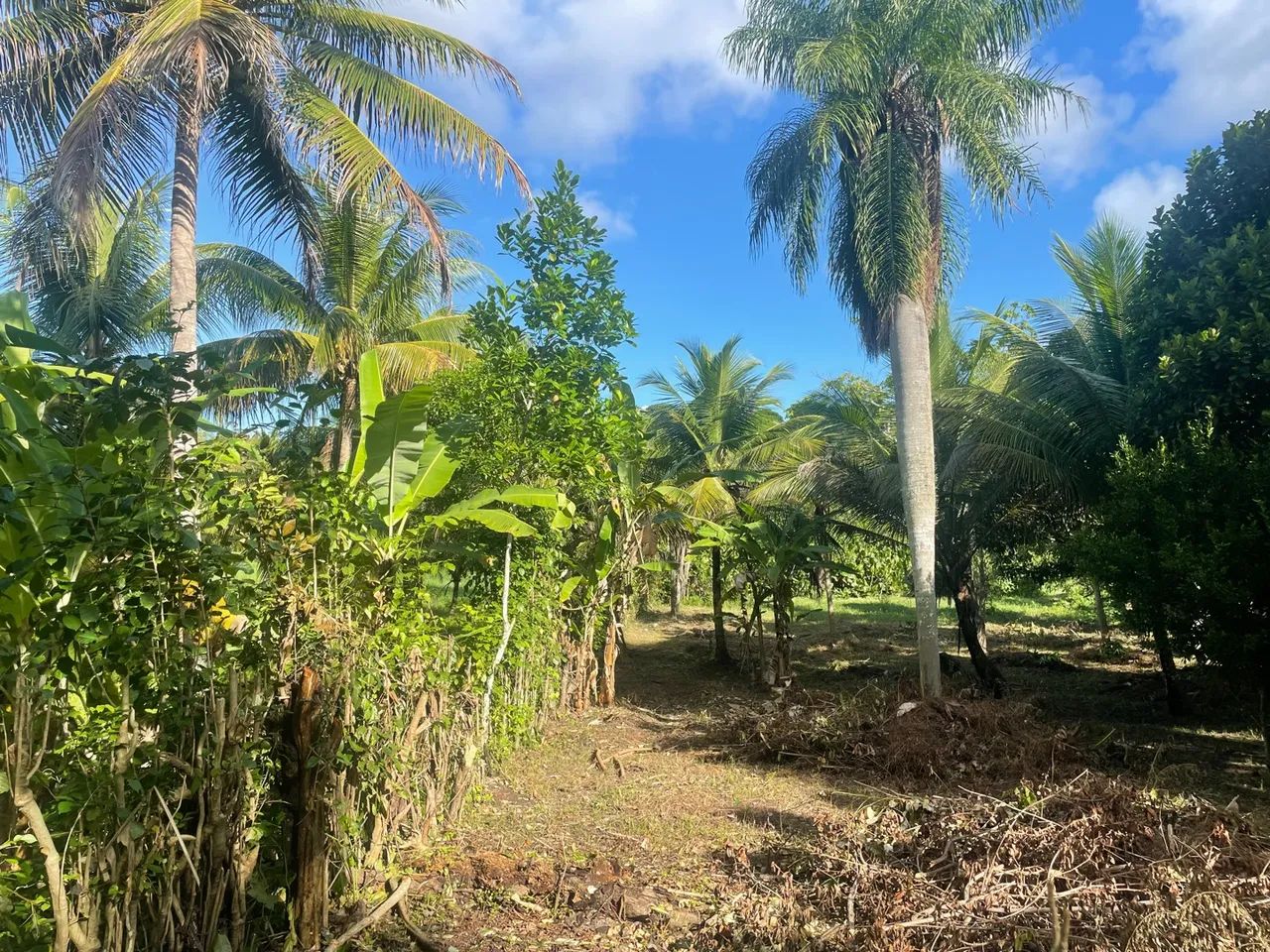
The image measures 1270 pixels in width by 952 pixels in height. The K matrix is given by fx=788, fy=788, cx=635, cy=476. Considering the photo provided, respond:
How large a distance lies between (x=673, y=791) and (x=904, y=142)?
805cm

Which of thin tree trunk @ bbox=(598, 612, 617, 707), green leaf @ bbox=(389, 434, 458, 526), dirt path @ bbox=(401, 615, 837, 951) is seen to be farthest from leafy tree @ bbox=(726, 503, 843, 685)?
green leaf @ bbox=(389, 434, 458, 526)

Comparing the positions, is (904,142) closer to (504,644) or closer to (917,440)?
(917,440)

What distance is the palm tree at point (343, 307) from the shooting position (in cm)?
1382

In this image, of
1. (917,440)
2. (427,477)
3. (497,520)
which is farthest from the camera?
(917,440)

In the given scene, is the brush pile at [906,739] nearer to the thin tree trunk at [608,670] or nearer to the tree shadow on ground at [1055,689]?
the tree shadow on ground at [1055,689]

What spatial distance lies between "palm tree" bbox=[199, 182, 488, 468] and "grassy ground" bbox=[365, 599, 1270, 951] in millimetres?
6683

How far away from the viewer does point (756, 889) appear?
171 inches

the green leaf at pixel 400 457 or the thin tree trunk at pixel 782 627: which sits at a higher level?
the green leaf at pixel 400 457

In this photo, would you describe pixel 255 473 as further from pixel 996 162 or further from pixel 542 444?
pixel 996 162

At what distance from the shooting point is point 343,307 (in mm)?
14000

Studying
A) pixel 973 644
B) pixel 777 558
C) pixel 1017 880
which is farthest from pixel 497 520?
pixel 973 644

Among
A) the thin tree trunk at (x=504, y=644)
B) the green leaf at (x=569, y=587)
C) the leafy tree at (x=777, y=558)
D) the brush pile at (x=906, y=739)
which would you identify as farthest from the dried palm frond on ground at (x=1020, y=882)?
the leafy tree at (x=777, y=558)

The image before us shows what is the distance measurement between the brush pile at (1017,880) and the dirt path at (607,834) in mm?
376

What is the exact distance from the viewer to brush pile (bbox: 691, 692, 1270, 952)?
325 centimetres
